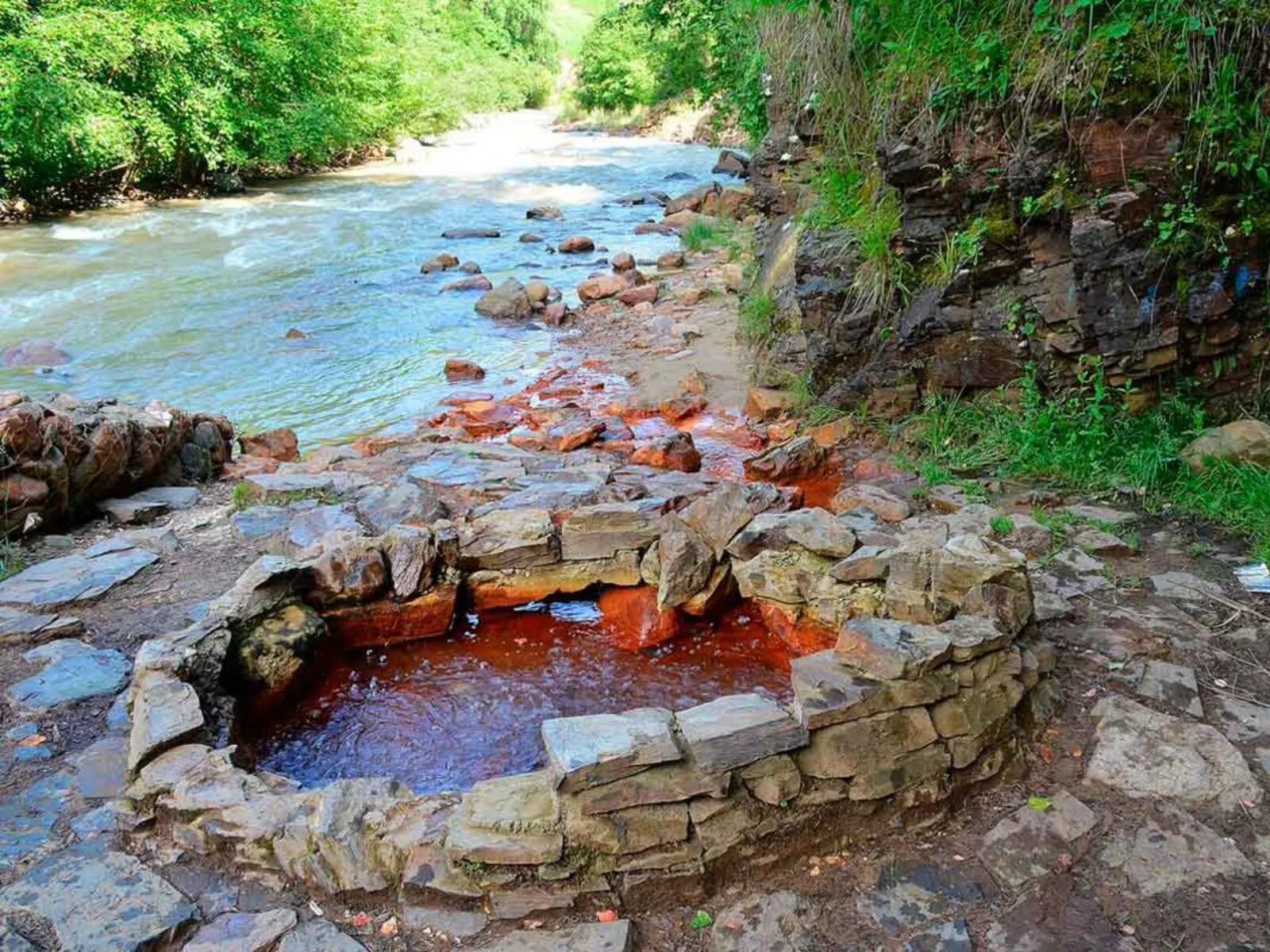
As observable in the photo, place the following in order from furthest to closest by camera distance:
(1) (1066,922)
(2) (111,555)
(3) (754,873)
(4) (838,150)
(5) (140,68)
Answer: (5) (140,68) → (4) (838,150) → (2) (111,555) → (3) (754,873) → (1) (1066,922)

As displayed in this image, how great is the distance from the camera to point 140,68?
16.3 metres

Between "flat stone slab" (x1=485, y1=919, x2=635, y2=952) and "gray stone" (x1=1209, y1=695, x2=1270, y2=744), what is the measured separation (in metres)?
2.01

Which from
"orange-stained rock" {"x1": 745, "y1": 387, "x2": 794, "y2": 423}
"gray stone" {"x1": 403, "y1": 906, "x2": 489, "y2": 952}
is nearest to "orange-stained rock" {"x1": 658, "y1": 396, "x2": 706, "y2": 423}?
"orange-stained rock" {"x1": 745, "y1": 387, "x2": 794, "y2": 423}

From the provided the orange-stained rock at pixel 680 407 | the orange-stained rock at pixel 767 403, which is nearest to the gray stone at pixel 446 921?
the orange-stained rock at pixel 767 403

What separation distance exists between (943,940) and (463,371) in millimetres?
7530

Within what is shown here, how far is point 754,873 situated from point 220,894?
1.45m

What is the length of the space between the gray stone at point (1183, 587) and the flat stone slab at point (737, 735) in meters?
1.92

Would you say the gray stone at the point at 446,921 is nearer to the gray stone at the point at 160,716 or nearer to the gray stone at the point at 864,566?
the gray stone at the point at 160,716

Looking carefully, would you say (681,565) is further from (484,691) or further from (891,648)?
(891,648)

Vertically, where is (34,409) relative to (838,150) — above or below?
below

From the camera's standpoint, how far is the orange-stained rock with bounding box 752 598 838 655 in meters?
3.81

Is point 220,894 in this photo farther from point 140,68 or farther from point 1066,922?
point 140,68

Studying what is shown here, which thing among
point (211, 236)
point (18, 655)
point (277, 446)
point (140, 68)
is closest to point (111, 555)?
point (18, 655)

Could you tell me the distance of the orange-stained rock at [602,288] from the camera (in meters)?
11.6
